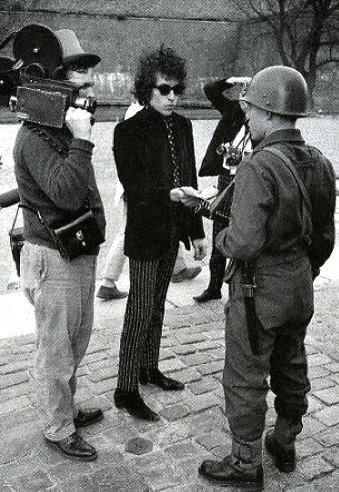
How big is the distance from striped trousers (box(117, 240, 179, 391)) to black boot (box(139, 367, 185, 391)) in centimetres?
24

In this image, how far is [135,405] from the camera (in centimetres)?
351

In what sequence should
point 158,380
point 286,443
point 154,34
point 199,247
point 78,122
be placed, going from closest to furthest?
point 78,122, point 286,443, point 199,247, point 158,380, point 154,34

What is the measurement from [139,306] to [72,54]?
1.37 metres

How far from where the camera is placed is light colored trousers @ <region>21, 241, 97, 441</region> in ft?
9.59

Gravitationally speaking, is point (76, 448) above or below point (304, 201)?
below

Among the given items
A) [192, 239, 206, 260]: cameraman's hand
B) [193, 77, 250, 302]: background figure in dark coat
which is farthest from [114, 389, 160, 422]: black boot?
[193, 77, 250, 302]: background figure in dark coat

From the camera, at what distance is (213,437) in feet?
11.0

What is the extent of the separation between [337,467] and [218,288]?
235 cm

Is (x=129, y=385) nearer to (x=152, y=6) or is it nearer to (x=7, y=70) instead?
(x=7, y=70)

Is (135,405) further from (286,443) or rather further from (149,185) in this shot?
(149,185)

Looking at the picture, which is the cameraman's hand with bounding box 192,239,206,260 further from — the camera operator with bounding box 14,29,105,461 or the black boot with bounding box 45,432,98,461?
the black boot with bounding box 45,432,98,461

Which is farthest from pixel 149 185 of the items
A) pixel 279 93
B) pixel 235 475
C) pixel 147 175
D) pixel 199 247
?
pixel 235 475

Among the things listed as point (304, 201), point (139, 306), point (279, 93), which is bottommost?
point (139, 306)

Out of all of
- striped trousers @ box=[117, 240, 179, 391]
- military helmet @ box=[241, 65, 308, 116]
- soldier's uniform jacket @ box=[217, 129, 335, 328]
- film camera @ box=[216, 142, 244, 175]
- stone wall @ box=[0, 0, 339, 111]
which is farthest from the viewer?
stone wall @ box=[0, 0, 339, 111]
